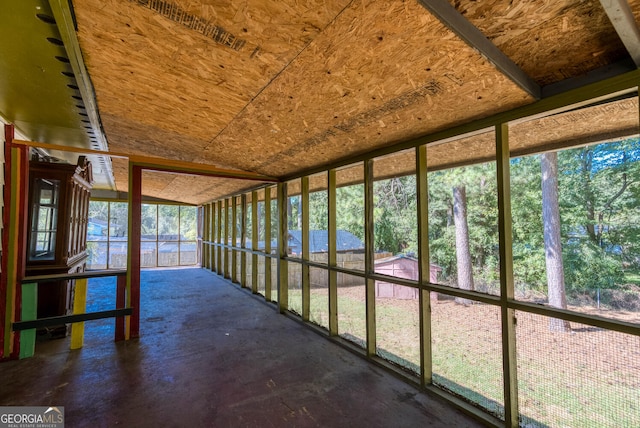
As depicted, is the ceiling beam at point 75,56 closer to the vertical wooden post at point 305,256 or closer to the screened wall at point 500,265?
the screened wall at point 500,265

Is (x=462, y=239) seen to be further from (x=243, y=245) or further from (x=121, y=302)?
(x=121, y=302)

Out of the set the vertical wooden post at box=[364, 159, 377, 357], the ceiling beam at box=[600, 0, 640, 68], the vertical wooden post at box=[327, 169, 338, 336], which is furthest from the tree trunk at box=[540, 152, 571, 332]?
the ceiling beam at box=[600, 0, 640, 68]

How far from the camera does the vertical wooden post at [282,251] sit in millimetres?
4945

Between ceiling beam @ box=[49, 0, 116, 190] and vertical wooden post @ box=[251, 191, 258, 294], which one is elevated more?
ceiling beam @ box=[49, 0, 116, 190]

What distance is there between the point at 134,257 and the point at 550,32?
473cm

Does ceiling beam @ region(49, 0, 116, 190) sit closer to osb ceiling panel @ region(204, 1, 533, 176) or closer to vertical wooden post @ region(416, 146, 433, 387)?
osb ceiling panel @ region(204, 1, 533, 176)

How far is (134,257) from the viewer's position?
12.4ft

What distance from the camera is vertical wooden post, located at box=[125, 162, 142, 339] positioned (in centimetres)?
370

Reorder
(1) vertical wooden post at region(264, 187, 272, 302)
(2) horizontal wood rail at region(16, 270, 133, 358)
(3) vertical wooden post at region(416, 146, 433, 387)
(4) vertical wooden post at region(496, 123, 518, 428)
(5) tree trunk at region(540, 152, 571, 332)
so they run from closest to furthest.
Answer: (4) vertical wooden post at region(496, 123, 518, 428), (3) vertical wooden post at region(416, 146, 433, 387), (2) horizontal wood rail at region(16, 270, 133, 358), (5) tree trunk at region(540, 152, 571, 332), (1) vertical wooden post at region(264, 187, 272, 302)

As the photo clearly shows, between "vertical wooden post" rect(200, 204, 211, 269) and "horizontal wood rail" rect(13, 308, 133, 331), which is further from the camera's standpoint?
"vertical wooden post" rect(200, 204, 211, 269)

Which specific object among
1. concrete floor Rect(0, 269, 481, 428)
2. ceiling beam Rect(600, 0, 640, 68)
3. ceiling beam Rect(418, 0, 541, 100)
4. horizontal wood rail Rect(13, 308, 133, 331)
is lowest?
concrete floor Rect(0, 269, 481, 428)

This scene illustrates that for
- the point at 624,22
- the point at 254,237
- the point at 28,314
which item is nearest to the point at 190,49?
the point at 624,22

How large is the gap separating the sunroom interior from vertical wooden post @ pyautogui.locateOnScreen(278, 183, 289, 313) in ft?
0.13

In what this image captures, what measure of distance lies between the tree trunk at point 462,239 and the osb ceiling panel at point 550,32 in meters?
4.92
